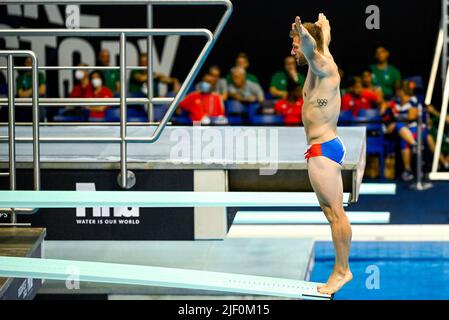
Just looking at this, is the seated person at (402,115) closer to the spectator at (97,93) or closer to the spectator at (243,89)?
the spectator at (243,89)

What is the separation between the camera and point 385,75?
1377 centimetres

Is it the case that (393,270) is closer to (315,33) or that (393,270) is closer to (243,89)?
(243,89)

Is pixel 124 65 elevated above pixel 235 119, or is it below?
above

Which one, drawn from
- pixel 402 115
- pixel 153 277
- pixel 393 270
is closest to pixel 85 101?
pixel 153 277

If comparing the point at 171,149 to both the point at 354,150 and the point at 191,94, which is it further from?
the point at 191,94

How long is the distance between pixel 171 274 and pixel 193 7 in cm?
919

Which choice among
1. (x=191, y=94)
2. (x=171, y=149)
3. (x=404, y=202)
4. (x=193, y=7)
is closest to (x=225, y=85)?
(x=191, y=94)

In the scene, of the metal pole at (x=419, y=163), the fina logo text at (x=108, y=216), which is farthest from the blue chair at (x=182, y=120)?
the fina logo text at (x=108, y=216)

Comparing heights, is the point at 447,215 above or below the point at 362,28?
below

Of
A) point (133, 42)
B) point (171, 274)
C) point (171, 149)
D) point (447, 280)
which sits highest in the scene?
point (133, 42)

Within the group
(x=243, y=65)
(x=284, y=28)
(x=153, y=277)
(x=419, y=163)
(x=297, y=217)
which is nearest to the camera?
(x=153, y=277)

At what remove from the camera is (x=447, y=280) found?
1014 cm

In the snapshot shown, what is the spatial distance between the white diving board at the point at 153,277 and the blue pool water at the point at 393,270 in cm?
361

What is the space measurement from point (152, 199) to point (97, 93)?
6763 mm
